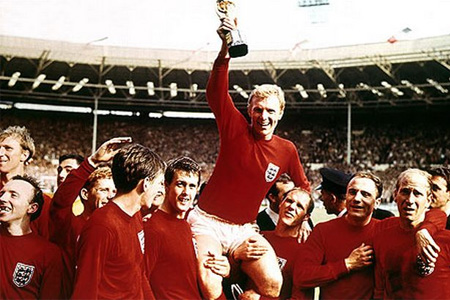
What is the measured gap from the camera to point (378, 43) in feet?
66.3

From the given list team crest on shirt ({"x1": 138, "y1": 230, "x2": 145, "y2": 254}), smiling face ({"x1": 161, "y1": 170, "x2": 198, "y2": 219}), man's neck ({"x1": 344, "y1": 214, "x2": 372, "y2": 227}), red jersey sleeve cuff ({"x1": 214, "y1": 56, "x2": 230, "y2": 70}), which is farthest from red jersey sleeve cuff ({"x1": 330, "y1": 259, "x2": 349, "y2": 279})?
red jersey sleeve cuff ({"x1": 214, "y1": 56, "x2": 230, "y2": 70})

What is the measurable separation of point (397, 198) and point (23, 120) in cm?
2693

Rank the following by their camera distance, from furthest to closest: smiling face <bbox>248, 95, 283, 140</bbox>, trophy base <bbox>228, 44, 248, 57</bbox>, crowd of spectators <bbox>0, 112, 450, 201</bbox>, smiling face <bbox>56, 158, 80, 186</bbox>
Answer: crowd of spectators <bbox>0, 112, 450, 201</bbox>
smiling face <bbox>56, 158, 80, 186</bbox>
smiling face <bbox>248, 95, 283, 140</bbox>
trophy base <bbox>228, 44, 248, 57</bbox>

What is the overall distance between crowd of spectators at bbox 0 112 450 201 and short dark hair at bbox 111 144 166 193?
73.5 feet

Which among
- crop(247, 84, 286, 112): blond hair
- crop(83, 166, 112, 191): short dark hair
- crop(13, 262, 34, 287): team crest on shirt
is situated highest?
crop(247, 84, 286, 112): blond hair

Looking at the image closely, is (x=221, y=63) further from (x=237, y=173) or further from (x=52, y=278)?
(x=52, y=278)

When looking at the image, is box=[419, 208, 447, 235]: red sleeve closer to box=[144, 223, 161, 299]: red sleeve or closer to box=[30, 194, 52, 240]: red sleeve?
box=[144, 223, 161, 299]: red sleeve

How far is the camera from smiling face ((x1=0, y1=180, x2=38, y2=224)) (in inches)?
119

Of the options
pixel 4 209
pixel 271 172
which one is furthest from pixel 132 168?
pixel 271 172

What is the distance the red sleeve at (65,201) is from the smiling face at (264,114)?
3.79 ft

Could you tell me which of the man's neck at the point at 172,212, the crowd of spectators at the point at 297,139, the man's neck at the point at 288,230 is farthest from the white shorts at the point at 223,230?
the crowd of spectators at the point at 297,139

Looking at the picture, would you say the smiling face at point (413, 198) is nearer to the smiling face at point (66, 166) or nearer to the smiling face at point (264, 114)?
the smiling face at point (264, 114)

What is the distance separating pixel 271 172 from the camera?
3.66m

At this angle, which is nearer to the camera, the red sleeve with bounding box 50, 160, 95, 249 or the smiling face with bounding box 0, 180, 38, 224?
the smiling face with bounding box 0, 180, 38, 224
